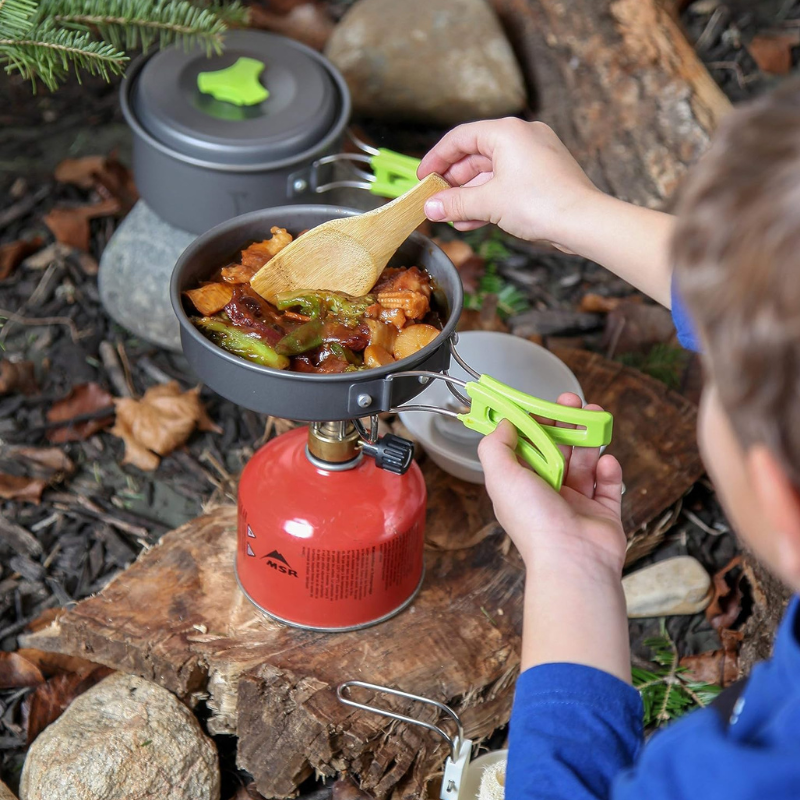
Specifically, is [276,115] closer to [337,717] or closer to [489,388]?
[489,388]

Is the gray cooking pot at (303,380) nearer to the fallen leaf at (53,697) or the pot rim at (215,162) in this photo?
the pot rim at (215,162)

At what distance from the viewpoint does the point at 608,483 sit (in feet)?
4.31

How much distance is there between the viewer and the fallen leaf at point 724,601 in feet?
6.24

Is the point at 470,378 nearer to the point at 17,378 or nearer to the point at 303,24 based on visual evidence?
the point at 17,378

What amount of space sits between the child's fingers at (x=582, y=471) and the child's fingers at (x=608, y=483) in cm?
2

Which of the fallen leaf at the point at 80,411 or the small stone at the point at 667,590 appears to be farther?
the fallen leaf at the point at 80,411

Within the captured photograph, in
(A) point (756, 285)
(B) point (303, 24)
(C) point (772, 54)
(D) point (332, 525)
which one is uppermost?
(A) point (756, 285)

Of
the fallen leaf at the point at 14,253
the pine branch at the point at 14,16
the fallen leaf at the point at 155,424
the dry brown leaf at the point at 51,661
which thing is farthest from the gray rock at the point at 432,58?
the dry brown leaf at the point at 51,661

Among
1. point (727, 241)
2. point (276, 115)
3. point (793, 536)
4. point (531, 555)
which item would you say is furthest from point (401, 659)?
point (276, 115)

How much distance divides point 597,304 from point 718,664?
3.38 feet

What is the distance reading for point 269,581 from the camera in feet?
5.21

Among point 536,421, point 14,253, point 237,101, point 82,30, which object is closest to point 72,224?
point 14,253

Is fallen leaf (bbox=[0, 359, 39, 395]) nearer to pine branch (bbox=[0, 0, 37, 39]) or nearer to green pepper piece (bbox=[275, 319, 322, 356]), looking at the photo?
pine branch (bbox=[0, 0, 37, 39])

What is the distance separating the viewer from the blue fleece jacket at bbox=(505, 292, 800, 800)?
822 mm
